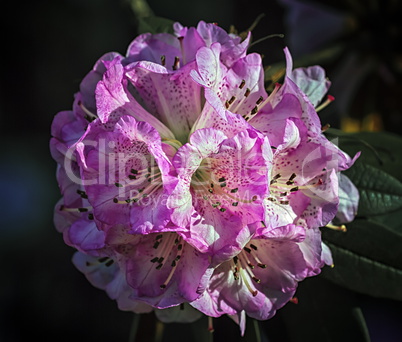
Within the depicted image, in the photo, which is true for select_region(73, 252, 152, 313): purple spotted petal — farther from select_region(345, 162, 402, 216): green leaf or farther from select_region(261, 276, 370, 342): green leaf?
select_region(345, 162, 402, 216): green leaf

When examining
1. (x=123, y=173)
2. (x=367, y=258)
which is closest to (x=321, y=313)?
(x=367, y=258)

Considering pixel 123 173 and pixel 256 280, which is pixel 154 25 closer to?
pixel 123 173

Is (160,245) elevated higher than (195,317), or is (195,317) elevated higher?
(160,245)

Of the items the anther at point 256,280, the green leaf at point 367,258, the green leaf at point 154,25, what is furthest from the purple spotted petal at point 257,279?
the green leaf at point 154,25

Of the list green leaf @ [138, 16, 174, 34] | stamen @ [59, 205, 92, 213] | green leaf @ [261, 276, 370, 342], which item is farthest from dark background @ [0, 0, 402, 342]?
stamen @ [59, 205, 92, 213]

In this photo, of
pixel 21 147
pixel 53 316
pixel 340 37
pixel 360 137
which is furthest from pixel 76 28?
pixel 360 137

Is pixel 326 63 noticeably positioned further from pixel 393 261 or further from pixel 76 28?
pixel 76 28
